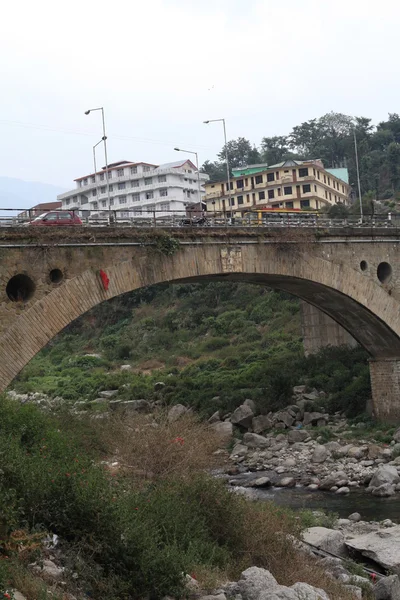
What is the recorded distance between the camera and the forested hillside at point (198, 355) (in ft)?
99.2

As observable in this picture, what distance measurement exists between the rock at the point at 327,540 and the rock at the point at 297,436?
1127 centimetres

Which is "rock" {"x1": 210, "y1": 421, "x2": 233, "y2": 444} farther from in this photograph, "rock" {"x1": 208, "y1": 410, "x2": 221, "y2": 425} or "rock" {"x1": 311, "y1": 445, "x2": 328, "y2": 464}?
"rock" {"x1": 311, "y1": 445, "x2": 328, "y2": 464}

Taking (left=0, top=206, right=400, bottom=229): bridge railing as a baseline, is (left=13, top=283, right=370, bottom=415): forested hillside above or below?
below

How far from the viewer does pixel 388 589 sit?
11.9m

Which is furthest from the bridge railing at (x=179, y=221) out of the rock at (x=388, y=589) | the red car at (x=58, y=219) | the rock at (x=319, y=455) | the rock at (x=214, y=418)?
the rock at (x=388, y=589)

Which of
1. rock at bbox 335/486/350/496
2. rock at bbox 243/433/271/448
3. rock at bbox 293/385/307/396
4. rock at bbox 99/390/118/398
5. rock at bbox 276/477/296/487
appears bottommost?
rock at bbox 335/486/350/496

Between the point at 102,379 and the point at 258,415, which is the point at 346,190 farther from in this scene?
the point at 258,415

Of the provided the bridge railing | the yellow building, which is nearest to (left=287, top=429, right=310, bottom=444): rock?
the bridge railing

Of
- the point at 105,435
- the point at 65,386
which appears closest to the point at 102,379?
the point at 65,386

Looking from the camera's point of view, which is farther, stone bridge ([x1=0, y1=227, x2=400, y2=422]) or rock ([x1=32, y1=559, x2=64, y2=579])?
stone bridge ([x1=0, y1=227, x2=400, y2=422])

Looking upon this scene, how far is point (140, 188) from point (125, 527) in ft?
168

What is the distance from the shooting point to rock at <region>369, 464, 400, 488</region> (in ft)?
66.8

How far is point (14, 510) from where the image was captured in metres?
9.99

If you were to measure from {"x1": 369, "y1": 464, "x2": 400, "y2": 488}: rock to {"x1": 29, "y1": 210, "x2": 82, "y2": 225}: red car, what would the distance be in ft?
33.2
